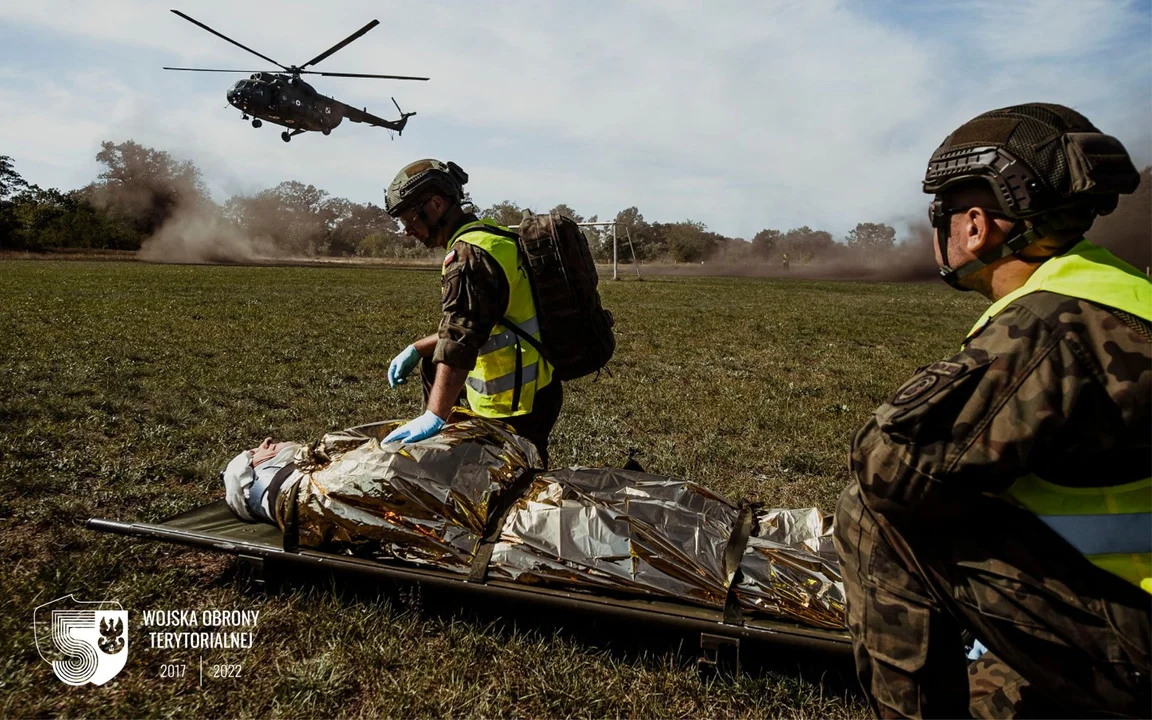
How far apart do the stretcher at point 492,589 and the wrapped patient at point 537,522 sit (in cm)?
5

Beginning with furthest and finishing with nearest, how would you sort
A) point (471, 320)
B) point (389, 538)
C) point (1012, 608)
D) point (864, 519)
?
point (471, 320) → point (389, 538) → point (864, 519) → point (1012, 608)

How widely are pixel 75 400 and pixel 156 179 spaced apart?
248 ft

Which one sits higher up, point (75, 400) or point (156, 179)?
point (156, 179)

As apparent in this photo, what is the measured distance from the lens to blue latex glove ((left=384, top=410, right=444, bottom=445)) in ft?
12.2

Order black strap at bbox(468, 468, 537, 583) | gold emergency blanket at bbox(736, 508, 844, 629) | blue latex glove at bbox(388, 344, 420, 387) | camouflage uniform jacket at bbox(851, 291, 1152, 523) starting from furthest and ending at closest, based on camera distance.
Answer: blue latex glove at bbox(388, 344, 420, 387), black strap at bbox(468, 468, 537, 583), gold emergency blanket at bbox(736, 508, 844, 629), camouflage uniform jacket at bbox(851, 291, 1152, 523)

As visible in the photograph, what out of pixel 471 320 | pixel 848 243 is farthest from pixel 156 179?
pixel 471 320

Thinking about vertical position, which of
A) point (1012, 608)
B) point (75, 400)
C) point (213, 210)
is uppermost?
point (213, 210)

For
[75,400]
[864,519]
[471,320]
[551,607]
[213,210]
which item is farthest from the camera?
[213,210]

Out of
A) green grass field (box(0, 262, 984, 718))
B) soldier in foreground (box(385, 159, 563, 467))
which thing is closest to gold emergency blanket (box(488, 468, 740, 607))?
green grass field (box(0, 262, 984, 718))

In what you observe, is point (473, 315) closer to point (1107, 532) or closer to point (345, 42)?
point (1107, 532)

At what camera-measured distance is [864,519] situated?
2285 millimetres

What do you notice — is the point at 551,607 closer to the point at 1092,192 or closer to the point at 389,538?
the point at 389,538

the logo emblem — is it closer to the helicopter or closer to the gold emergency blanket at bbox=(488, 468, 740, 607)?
the gold emergency blanket at bbox=(488, 468, 740, 607)

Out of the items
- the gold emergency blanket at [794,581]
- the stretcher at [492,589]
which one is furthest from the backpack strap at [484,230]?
the gold emergency blanket at [794,581]
